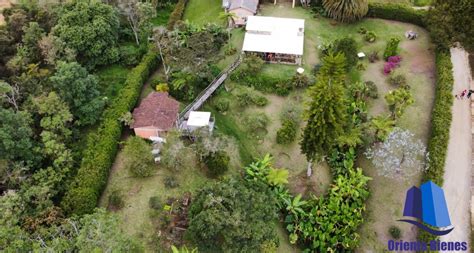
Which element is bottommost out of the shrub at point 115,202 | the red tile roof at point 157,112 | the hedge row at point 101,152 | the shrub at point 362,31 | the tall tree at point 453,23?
the shrub at point 115,202

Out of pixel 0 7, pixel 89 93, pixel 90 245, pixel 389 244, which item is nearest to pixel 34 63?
pixel 89 93

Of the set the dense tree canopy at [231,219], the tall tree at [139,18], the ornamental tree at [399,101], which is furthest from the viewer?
the tall tree at [139,18]

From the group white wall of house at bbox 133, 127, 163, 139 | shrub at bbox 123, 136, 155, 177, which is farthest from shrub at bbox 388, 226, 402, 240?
white wall of house at bbox 133, 127, 163, 139

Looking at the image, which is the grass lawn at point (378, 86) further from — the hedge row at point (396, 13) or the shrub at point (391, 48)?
the shrub at point (391, 48)

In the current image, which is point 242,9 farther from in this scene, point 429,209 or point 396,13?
point 429,209

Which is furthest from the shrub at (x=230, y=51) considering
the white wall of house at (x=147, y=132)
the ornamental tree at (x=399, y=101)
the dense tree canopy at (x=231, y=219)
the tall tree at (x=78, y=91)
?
the dense tree canopy at (x=231, y=219)

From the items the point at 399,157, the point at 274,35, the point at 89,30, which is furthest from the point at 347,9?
the point at 89,30

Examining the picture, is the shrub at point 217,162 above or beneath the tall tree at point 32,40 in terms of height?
beneath

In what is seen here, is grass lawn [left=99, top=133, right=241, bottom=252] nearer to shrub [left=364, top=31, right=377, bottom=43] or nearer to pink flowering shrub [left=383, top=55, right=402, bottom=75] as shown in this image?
pink flowering shrub [left=383, top=55, right=402, bottom=75]
